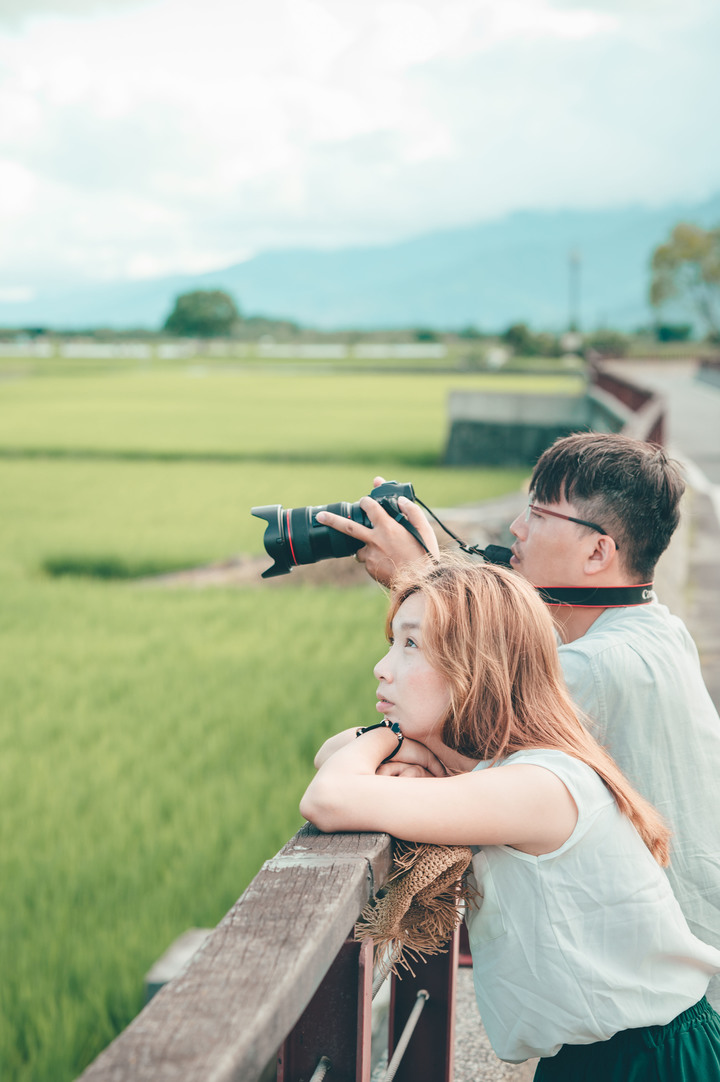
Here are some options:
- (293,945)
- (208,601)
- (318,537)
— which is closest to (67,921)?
(318,537)

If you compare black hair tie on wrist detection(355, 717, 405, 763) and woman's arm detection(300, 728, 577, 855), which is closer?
woman's arm detection(300, 728, 577, 855)

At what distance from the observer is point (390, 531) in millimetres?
1882

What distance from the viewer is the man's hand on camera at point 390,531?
6.16ft

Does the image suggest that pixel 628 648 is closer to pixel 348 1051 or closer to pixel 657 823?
pixel 657 823

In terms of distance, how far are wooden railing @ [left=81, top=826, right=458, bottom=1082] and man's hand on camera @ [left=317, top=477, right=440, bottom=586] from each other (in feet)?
2.27

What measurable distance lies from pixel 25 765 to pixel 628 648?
12.6ft

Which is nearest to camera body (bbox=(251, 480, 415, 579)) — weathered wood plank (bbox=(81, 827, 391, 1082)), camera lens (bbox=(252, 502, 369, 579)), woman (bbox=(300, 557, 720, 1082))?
camera lens (bbox=(252, 502, 369, 579))

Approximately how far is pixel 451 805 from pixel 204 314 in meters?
123

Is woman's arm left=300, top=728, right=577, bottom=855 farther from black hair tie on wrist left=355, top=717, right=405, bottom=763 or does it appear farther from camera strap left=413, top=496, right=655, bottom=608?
camera strap left=413, top=496, right=655, bottom=608

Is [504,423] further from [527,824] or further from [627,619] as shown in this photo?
[527,824]

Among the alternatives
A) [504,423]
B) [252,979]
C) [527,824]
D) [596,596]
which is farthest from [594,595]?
[504,423]

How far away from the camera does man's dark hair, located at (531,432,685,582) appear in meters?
1.86

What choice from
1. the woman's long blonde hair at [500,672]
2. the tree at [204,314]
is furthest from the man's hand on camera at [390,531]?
the tree at [204,314]

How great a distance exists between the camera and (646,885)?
1.38 m
